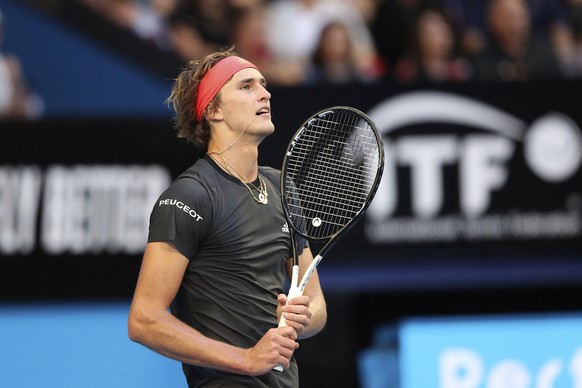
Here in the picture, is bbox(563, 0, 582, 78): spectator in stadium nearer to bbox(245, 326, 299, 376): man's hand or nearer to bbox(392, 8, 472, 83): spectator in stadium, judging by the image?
bbox(392, 8, 472, 83): spectator in stadium

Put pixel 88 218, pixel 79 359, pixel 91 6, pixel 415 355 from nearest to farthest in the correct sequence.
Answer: pixel 415 355 < pixel 79 359 < pixel 88 218 < pixel 91 6

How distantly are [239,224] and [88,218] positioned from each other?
3601 millimetres

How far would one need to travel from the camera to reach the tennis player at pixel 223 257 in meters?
3.52

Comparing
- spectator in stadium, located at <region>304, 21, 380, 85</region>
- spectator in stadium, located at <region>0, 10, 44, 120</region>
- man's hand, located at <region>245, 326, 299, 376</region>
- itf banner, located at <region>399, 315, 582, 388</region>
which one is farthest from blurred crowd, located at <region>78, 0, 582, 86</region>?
man's hand, located at <region>245, 326, 299, 376</region>

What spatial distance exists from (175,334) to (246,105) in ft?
3.01

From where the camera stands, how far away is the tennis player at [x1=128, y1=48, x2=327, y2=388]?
3520mm

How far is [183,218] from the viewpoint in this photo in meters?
3.60

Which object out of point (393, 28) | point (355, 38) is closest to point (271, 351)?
point (393, 28)

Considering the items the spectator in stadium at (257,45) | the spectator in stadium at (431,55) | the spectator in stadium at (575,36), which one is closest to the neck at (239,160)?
the spectator in stadium at (257,45)

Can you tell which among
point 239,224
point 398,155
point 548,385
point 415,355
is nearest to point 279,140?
point 398,155

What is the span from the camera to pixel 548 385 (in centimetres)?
627

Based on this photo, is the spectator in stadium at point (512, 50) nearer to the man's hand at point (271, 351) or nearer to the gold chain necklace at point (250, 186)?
the gold chain necklace at point (250, 186)

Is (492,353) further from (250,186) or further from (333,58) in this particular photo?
(333,58)

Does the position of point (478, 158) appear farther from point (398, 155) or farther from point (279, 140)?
point (279, 140)
